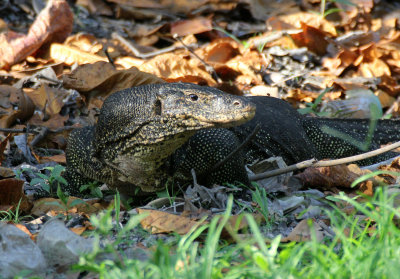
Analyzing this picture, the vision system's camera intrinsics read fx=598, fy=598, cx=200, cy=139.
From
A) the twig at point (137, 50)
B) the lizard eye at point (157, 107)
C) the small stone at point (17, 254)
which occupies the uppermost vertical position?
the lizard eye at point (157, 107)

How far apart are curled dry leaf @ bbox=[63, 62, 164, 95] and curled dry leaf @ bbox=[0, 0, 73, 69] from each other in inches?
38.7

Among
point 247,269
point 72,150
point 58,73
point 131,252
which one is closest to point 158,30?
point 58,73

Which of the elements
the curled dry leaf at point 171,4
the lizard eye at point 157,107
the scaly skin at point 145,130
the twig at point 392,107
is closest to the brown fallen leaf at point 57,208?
the scaly skin at point 145,130

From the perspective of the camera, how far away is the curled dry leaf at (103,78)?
5.98m

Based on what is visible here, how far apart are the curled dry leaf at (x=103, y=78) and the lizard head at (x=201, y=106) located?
2.20m

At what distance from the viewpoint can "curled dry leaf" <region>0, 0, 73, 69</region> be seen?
6715mm

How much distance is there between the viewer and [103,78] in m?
6.00

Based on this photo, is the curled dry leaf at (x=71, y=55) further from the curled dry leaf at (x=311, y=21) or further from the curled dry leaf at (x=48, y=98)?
the curled dry leaf at (x=311, y=21)

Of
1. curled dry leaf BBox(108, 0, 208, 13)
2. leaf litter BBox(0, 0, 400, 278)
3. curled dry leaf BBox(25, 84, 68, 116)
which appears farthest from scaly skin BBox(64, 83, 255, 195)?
curled dry leaf BBox(108, 0, 208, 13)

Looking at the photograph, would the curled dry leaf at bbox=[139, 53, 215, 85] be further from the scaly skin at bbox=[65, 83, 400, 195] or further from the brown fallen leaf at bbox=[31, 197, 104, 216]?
the brown fallen leaf at bbox=[31, 197, 104, 216]

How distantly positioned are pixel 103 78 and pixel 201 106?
104 inches

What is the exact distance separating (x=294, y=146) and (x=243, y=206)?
182cm

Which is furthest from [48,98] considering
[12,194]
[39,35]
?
[12,194]

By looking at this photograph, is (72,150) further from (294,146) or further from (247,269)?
(247,269)
